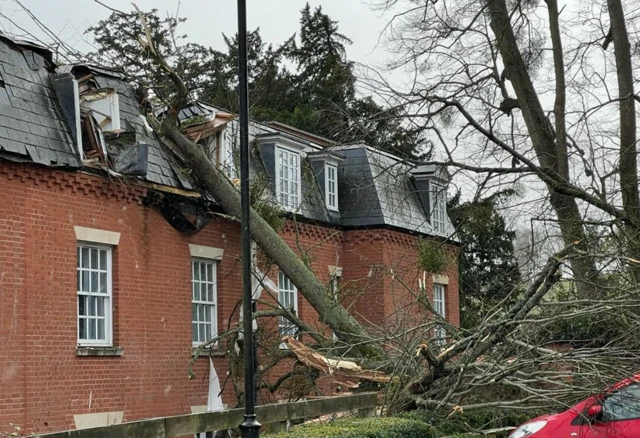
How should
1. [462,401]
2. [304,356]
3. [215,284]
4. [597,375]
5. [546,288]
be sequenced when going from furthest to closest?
[215,284], [304,356], [462,401], [546,288], [597,375]

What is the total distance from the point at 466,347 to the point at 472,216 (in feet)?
17.4

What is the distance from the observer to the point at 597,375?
42.7ft

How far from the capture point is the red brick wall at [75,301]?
15188 millimetres

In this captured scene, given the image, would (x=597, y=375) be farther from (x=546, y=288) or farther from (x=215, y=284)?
(x=215, y=284)

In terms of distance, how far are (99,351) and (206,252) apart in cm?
409

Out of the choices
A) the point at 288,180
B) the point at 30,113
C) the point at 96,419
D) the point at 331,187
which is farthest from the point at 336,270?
the point at 30,113

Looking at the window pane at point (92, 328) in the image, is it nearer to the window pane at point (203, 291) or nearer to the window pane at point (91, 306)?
the window pane at point (91, 306)

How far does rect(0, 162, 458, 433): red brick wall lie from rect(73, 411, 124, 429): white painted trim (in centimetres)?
10

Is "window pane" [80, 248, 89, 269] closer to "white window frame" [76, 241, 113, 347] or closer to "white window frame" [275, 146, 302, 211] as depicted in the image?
→ "white window frame" [76, 241, 113, 347]

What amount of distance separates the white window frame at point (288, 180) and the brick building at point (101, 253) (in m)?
0.37

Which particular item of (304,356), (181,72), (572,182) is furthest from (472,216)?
(181,72)

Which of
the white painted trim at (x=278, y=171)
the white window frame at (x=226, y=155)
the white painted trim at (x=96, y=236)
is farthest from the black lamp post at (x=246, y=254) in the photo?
the white painted trim at (x=278, y=171)

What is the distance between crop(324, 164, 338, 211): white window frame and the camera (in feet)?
86.1

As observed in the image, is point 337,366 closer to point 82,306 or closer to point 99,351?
point 99,351
